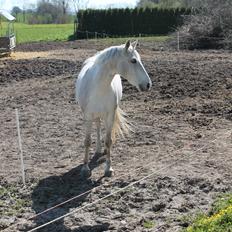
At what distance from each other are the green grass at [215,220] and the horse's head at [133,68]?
6.17 feet

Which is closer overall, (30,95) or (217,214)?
(217,214)

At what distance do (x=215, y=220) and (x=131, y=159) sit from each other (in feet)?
9.85

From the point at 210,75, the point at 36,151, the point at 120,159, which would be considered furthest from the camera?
the point at 210,75

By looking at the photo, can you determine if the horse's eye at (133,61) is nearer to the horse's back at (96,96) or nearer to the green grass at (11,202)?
the horse's back at (96,96)

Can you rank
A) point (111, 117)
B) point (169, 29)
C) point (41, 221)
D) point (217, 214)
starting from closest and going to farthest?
point (217, 214) < point (41, 221) < point (111, 117) < point (169, 29)

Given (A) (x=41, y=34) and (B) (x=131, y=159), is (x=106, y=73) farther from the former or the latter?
(A) (x=41, y=34)

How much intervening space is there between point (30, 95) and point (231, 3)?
58.0ft

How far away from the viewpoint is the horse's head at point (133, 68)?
6632 mm

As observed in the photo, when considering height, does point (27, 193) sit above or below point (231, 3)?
below

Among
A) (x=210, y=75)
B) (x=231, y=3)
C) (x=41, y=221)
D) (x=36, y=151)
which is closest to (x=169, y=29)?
(x=231, y=3)

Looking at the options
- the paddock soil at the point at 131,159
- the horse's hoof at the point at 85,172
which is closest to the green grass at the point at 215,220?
the paddock soil at the point at 131,159

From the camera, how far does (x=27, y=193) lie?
258 inches

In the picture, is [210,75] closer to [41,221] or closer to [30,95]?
[30,95]

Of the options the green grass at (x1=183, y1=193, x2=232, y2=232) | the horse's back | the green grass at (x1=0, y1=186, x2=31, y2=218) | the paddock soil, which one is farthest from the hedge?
the green grass at (x1=183, y1=193, x2=232, y2=232)
